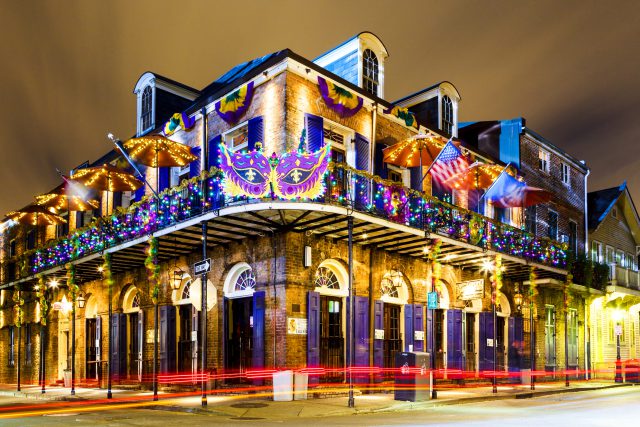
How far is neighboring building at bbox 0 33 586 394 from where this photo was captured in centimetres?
1508

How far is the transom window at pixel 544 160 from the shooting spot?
27.5 m

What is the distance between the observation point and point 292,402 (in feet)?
45.7

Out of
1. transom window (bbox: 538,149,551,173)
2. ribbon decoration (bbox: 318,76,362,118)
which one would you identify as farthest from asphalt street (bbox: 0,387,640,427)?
transom window (bbox: 538,149,551,173)

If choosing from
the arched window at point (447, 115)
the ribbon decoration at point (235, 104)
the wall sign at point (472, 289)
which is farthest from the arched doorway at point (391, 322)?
the ribbon decoration at point (235, 104)

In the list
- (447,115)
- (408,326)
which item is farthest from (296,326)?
(447,115)

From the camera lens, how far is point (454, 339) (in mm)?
20406

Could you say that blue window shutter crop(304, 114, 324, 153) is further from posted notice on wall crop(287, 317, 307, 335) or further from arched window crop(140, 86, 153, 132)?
arched window crop(140, 86, 153, 132)

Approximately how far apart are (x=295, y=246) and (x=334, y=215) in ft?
5.76

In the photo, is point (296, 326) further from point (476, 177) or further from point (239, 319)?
point (476, 177)

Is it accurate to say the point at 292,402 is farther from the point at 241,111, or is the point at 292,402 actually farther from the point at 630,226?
the point at 630,226

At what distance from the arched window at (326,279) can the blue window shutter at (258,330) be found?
5.58 feet

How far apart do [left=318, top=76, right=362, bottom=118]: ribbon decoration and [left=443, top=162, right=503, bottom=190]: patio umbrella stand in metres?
4.67

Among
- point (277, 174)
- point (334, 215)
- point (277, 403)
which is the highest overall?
point (277, 174)

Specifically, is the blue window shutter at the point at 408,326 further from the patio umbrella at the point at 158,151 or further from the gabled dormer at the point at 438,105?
the patio umbrella at the point at 158,151
